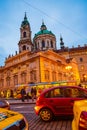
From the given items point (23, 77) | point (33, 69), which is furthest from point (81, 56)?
point (33, 69)

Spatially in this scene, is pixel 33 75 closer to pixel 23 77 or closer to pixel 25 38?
pixel 23 77

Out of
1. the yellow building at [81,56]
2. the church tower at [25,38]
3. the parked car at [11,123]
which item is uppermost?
the church tower at [25,38]

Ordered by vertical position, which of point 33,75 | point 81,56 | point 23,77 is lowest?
point 23,77

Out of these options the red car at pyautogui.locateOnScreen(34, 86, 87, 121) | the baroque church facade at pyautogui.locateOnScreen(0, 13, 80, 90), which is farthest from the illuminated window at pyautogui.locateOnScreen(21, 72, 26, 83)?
the red car at pyautogui.locateOnScreen(34, 86, 87, 121)

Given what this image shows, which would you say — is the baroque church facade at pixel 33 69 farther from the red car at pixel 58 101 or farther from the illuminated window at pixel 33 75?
the red car at pixel 58 101

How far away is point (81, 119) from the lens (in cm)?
395

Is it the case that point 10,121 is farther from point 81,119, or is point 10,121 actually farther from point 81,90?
point 81,90

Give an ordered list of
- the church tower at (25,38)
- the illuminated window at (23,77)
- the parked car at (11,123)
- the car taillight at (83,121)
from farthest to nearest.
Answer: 1. the church tower at (25,38)
2. the illuminated window at (23,77)
3. the parked car at (11,123)
4. the car taillight at (83,121)

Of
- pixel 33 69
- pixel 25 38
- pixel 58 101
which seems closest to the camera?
pixel 58 101

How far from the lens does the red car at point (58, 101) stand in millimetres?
9641

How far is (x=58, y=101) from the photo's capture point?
9.71 meters

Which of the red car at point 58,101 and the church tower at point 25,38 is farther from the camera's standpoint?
the church tower at point 25,38

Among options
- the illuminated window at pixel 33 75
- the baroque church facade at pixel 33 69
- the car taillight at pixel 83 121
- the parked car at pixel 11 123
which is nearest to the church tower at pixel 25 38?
the baroque church facade at pixel 33 69

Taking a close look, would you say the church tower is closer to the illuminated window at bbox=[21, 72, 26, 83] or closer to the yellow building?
the yellow building
